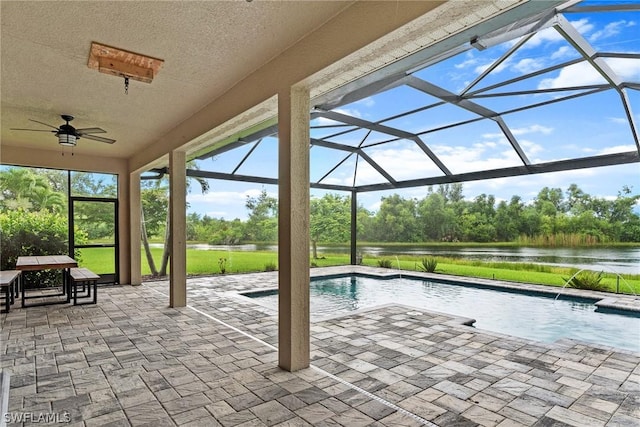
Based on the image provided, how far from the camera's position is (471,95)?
17.1ft

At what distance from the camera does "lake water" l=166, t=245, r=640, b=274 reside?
6867mm

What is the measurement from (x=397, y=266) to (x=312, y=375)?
8.23 metres

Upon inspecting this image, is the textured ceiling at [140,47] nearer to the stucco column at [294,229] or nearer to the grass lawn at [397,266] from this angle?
the stucco column at [294,229]

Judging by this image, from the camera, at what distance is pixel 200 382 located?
2.81 m

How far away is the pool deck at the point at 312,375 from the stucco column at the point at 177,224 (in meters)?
0.61

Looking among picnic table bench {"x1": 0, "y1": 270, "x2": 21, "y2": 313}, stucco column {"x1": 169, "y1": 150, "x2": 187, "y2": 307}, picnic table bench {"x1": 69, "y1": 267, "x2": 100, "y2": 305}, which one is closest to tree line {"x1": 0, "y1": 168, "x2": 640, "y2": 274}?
picnic table bench {"x1": 69, "y1": 267, "x2": 100, "y2": 305}

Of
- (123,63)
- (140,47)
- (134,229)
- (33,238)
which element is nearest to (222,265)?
(134,229)

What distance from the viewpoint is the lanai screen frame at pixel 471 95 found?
3188 mm

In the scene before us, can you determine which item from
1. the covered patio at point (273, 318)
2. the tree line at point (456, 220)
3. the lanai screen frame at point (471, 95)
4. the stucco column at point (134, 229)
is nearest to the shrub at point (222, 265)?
the tree line at point (456, 220)

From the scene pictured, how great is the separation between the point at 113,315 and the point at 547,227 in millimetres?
8972

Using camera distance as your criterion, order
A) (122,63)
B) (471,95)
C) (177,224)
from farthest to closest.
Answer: (177,224)
(471,95)
(122,63)

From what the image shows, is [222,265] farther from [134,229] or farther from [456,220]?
[456,220]

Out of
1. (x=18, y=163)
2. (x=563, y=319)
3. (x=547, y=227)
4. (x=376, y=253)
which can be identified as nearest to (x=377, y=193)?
(x=376, y=253)

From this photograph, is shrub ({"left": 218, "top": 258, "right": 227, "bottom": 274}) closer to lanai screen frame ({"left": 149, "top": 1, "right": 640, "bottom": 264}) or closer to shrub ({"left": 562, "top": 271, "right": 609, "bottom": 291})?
lanai screen frame ({"left": 149, "top": 1, "right": 640, "bottom": 264})
